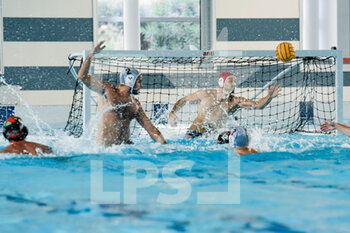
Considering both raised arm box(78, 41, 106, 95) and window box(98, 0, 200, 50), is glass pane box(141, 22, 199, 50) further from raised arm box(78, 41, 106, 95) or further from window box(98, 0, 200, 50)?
raised arm box(78, 41, 106, 95)

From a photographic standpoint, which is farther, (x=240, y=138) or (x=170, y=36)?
(x=170, y=36)

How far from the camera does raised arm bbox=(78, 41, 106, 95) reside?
12.3 ft

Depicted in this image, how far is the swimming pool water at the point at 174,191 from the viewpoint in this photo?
6.86ft

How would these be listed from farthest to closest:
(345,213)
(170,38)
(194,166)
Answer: (170,38) → (194,166) → (345,213)

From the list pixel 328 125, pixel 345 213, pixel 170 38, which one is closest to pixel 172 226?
pixel 345 213

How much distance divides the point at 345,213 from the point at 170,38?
7.46m

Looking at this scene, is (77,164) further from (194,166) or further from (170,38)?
(170,38)

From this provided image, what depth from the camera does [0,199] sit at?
101 inches

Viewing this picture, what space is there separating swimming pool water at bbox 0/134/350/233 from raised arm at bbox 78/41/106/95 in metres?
0.47

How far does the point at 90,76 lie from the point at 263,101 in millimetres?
1957

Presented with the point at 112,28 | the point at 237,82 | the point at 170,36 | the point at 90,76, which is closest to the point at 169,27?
the point at 170,36

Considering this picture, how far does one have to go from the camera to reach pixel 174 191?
269 cm

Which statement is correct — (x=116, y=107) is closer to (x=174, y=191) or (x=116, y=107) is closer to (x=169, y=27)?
(x=174, y=191)

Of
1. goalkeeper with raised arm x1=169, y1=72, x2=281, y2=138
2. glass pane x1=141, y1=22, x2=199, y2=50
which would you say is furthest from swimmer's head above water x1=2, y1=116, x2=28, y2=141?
glass pane x1=141, y1=22, x2=199, y2=50
